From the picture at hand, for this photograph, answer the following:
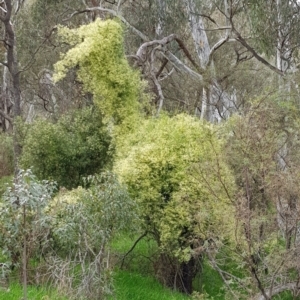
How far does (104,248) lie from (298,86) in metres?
5.62

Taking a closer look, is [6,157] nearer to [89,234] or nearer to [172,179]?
[172,179]

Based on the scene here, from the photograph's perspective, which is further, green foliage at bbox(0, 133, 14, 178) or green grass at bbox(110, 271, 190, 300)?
green foliage at bbox(0, 133, 14, 178)

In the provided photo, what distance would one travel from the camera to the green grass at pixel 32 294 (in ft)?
19.2

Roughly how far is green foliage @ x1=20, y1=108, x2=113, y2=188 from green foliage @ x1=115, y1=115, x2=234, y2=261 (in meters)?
2.14

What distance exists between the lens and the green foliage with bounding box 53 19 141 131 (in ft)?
30.3

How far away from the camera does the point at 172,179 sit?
7.88m

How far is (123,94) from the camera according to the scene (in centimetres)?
949

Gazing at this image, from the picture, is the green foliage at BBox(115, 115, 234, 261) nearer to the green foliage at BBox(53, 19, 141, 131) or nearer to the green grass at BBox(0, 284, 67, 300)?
the green foliage at BBox(53, 19, 141, 131)

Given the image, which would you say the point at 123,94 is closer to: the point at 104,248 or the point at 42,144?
the point at 42,144

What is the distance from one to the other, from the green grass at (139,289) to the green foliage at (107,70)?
8.46 ft

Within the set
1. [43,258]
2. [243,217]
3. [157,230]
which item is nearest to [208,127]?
[157,230]

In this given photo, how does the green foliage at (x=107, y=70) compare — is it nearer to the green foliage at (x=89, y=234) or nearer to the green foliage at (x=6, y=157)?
the green foliage at (x=89, y=234)

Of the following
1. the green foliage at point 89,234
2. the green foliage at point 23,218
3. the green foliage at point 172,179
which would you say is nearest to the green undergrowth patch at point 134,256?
the green foliage at point 172,179

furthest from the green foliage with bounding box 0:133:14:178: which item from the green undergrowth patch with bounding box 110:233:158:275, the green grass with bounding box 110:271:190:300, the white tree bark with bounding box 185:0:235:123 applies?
the green grass with bounding box 110:271:190:300
